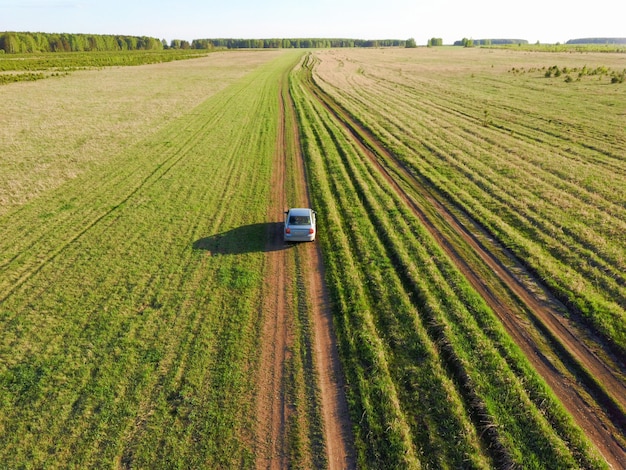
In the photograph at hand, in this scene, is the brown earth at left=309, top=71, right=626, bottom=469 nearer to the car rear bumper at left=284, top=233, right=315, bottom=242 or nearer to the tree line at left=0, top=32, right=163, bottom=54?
the car rear bumper at left=284, top=233, right=315, bottom=242

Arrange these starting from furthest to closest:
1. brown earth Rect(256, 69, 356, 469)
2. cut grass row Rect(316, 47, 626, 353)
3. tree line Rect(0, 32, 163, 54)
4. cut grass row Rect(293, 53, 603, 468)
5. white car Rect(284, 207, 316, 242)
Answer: tree line Rect(0, 32, 163, 54) < white car Rect(284, 207, 316, 242) < cut grass row Rect(316, 47, 626, 353) < brown earth Rect(256, 69, 356, 469) < cut grass row Rect(293, 53, 603, 468)

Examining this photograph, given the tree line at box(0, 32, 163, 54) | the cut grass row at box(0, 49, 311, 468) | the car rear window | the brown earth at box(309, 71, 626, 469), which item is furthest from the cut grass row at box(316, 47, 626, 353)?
the tree line at box(0, 32, 163, 54)

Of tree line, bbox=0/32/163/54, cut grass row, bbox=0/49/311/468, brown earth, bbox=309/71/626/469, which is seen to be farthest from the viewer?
tree line, bbox=0/32/163/54

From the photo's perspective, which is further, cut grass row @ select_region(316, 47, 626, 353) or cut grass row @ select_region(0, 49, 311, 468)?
cut grass row @ select_region(316, 47, 626, 353)

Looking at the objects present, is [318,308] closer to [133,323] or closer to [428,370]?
[428,370]

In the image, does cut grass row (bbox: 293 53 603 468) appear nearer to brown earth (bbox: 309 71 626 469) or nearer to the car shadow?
brown earth (bbox: 309 71 626 469)

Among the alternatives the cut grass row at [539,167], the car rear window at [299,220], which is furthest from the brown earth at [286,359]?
the cut grass row at [539,167]

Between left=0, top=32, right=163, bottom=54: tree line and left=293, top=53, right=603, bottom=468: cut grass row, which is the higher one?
left=0, top=32, right=163, bottom=54: tree line

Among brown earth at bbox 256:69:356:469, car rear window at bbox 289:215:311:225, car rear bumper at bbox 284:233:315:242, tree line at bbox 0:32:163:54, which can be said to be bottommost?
brown earth at bbox 256:69:356:469

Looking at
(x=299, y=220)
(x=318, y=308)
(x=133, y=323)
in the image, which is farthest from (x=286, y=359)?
(x=299, y=220)
